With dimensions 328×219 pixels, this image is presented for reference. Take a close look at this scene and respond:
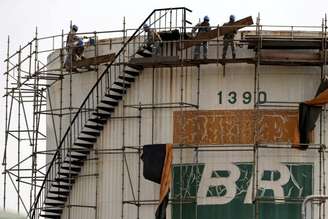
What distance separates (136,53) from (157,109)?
6.41 feet

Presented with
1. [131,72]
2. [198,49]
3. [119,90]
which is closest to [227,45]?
[198,49]

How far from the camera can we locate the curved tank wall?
4250 cm

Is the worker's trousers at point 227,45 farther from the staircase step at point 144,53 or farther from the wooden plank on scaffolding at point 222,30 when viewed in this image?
the staircase step at point 144,53

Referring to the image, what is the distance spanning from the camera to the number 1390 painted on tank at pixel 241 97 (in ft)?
141

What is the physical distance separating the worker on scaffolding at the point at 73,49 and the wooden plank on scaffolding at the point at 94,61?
0.28 m

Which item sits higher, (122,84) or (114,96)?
(122,84)

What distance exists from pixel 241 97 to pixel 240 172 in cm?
234

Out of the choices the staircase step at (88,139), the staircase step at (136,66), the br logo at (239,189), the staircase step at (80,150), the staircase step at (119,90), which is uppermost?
the staircase step at (136,66)

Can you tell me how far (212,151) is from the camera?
42938mm

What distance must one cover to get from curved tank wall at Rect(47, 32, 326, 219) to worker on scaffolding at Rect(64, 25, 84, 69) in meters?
2.50

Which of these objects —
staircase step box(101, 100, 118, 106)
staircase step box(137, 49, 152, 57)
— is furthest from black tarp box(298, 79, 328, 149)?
staircase step box(101, 100, 118, 106)

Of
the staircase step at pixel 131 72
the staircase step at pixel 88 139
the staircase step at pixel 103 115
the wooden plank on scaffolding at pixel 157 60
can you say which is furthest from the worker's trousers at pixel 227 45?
the staircase step at pixel 88 139

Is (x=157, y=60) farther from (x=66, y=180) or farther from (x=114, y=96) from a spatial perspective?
(x=66, y=180)

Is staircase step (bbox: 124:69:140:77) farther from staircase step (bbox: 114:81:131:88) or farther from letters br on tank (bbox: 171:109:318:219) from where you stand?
letters br on tank (bbox: 171:109:318:219)
